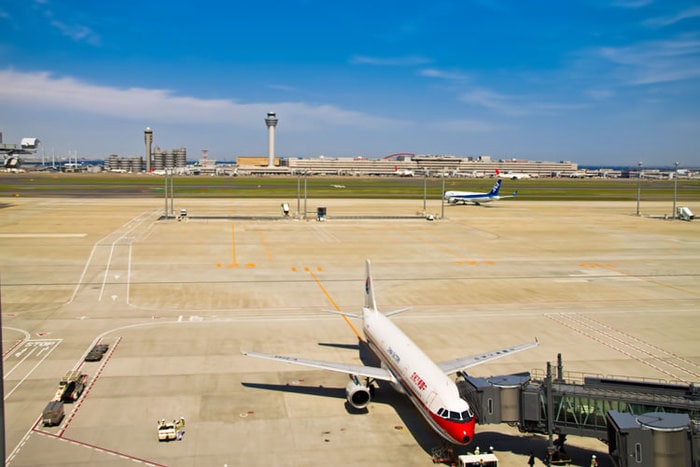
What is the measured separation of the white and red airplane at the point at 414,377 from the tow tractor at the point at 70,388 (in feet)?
30.9

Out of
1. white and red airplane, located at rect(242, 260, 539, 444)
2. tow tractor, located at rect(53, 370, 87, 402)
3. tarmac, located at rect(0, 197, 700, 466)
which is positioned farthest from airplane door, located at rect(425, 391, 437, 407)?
tow tractor, located at rect(53, 370, 87, 402)

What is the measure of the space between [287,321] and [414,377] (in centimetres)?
2071

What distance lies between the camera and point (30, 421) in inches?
1119

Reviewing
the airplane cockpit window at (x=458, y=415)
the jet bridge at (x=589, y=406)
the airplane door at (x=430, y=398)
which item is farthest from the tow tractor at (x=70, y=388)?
the jet bridge at (x=589, y=406)

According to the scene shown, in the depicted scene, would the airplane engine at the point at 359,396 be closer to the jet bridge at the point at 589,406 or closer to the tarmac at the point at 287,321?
the tarmac at the point at 287,321

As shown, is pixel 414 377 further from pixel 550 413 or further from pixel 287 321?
pixel 287 321

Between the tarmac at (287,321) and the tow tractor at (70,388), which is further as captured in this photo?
the tow tractor at (70,388)

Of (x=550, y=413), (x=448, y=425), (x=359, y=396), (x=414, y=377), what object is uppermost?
(x=414, y=377)

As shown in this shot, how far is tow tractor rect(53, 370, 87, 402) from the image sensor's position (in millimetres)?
30250

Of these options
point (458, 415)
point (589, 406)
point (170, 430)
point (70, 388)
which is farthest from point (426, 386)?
point (70, 388)

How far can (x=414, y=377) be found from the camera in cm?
2747

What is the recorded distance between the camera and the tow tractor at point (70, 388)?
30.2 m

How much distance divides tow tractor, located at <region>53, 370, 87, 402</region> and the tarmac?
18.9 inches

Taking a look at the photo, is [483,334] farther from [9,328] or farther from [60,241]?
[60,241]
